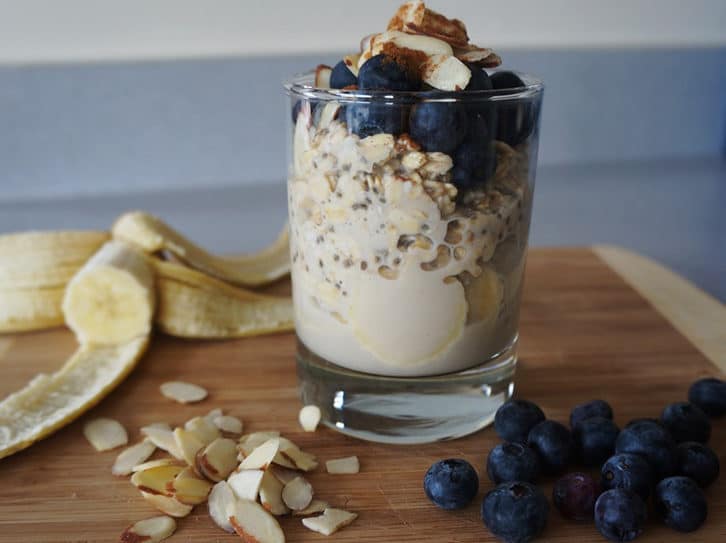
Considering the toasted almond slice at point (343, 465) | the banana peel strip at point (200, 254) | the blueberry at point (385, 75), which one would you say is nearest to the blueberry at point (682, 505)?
the toasted almond slice at point (343, 465)

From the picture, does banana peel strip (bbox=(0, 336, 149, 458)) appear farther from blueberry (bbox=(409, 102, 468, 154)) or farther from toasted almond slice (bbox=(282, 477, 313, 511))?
blueberry (bbox=(409, 102, 468, 154))

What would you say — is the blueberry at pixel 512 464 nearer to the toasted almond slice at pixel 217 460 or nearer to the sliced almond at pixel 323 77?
the toasted almond slice at pixel 217 460

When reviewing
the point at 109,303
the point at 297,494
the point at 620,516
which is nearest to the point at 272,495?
the point at 297,494

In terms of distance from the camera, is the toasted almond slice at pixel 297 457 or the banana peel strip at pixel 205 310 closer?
the toasted almond slice at pixel 297 457

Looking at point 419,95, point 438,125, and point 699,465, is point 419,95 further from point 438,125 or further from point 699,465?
point 699,465

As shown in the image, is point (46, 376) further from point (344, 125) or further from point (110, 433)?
point (344, 125)

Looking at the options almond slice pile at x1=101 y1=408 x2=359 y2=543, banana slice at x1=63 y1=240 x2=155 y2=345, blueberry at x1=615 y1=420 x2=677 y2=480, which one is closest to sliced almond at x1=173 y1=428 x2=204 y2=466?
almond slice pile at x1=101 y1=408 x2=359 y2=543

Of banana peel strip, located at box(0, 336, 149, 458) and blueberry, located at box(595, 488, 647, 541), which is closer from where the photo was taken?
blueberry, located at box(595, 488, 647, 541)
